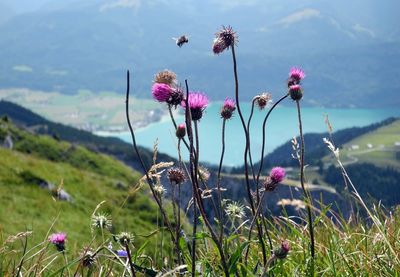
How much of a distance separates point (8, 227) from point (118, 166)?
166ft

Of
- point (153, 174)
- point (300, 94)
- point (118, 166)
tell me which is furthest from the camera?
point (118, 166)

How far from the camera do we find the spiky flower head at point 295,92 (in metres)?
2.94

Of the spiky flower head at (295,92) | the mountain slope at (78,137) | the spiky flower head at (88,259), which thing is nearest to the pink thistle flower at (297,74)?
the spiky flower head at (295,92)

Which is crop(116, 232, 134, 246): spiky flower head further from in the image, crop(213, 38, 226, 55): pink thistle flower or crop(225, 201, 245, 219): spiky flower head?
crop(213, 38, 226, 55): pink thistle flower

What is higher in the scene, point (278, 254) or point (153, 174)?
point (153, 174)

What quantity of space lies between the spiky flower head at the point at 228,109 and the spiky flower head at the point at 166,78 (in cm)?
37

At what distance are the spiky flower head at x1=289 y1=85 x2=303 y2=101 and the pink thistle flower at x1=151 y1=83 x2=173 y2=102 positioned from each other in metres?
0.76

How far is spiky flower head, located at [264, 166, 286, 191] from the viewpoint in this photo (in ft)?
9.52

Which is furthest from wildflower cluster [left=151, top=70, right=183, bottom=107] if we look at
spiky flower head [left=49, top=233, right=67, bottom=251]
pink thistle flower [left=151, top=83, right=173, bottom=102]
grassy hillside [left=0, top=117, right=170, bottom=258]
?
grassy hillside [left=0, top=117, right=170, bottom=258]

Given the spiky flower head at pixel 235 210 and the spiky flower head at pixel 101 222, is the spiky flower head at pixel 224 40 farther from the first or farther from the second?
the spiky flower head at pixel 101 222

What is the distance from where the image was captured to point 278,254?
223 centimetres

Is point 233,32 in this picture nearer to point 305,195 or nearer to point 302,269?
point 305,195

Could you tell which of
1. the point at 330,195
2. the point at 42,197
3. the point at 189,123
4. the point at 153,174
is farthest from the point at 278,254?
the point at 330,195

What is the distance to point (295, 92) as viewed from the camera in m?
2.98
